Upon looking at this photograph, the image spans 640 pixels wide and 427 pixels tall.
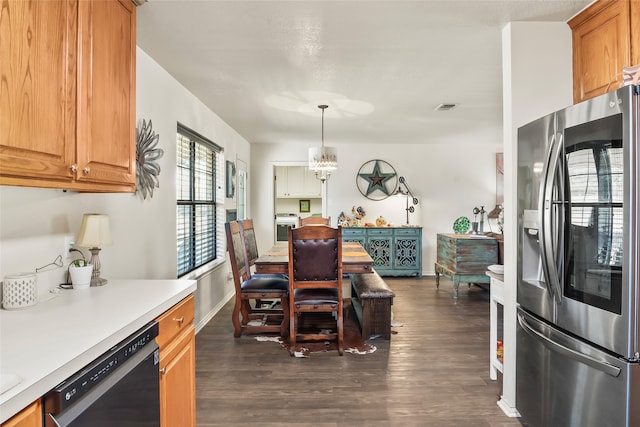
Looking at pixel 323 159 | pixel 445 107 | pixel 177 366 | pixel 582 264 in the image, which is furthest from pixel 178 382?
pixel 445 107

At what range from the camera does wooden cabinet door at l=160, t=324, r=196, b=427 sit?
1.59 meters

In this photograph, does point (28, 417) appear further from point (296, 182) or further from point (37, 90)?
point (296, 182)

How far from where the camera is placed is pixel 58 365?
98cm

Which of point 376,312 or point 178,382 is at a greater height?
point 178,382

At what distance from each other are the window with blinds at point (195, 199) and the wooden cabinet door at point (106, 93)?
61.4 inches

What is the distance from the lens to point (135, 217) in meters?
2.61

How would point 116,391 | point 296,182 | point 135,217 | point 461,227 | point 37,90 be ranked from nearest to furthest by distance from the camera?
point 116,391 < point 37,90 < point 135,217 < point 461,227 < point 296,182

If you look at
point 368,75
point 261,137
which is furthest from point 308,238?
point 261,137

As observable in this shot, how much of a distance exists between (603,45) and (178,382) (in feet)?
9.15

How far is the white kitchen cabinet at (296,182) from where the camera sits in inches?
332

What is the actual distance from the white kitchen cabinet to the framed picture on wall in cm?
312

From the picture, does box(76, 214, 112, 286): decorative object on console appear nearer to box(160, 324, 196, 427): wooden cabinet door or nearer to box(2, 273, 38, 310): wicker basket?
box(2, 273, 38, 310): wicker basket

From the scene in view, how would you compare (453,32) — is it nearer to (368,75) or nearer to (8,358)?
(368,75)

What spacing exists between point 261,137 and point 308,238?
3361 millimetres
